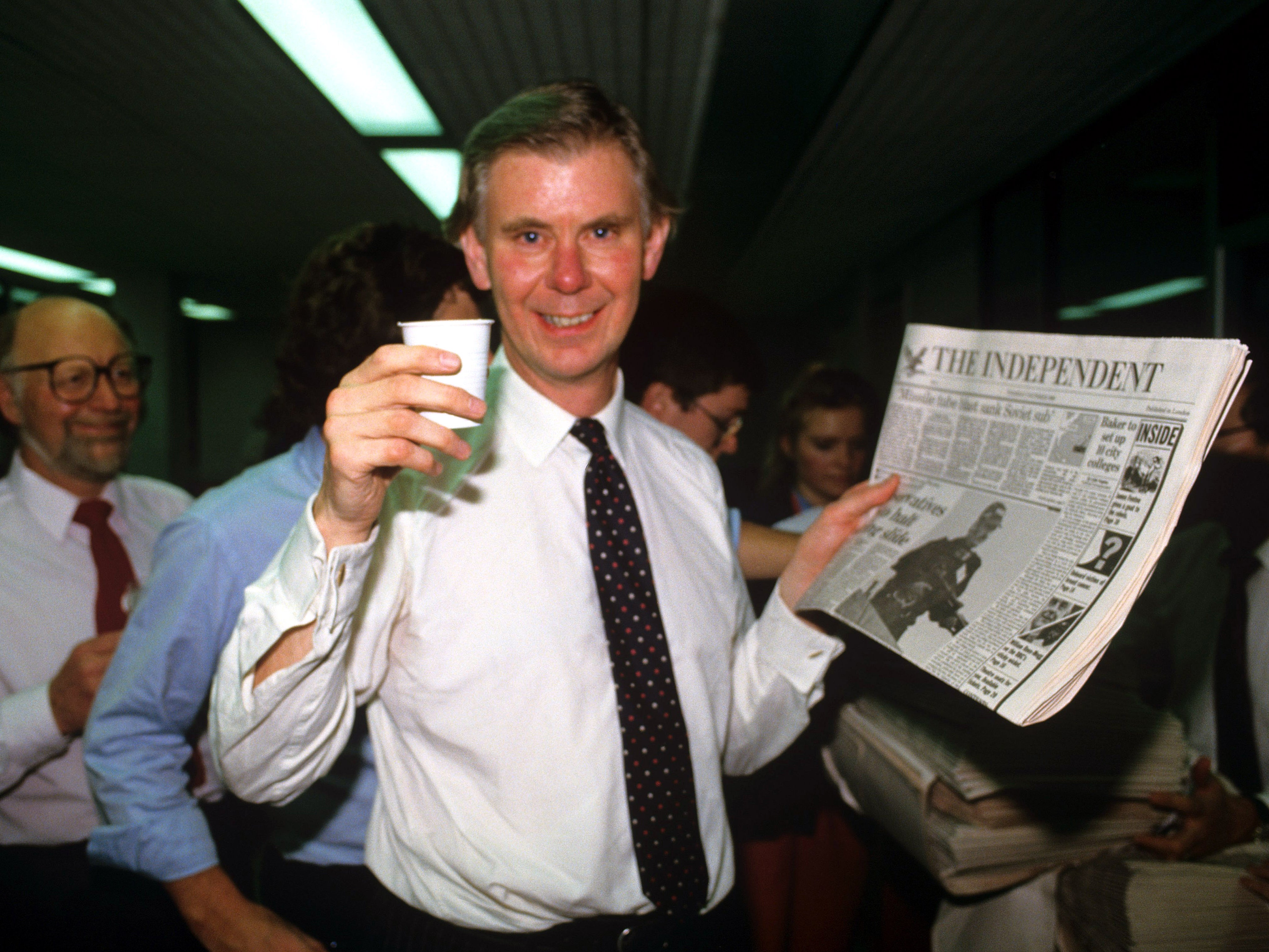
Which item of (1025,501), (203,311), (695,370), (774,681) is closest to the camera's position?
(1025,501)

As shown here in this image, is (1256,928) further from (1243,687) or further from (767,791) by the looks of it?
(767,791)

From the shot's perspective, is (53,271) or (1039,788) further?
(53,271)

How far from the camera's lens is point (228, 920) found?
3.57 ft

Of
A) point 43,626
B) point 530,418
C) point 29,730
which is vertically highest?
point 530,418

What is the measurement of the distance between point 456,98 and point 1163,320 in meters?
5.76

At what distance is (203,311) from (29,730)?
32.1ft

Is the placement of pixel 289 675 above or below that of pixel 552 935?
above

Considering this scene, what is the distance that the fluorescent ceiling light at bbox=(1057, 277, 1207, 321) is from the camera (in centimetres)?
563

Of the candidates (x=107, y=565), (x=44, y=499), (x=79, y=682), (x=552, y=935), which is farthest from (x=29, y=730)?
(x=552, y=935)

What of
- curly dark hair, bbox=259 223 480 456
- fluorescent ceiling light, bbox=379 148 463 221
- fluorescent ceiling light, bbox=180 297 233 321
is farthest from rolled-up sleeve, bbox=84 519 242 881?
fluorescent ceiling light, bbox=180 297 233 321

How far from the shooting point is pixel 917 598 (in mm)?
898

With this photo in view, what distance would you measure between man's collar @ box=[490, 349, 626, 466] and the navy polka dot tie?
0.10 metres

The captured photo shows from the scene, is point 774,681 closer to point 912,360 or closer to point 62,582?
point 912,360

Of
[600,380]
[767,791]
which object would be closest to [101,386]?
[600,380]
